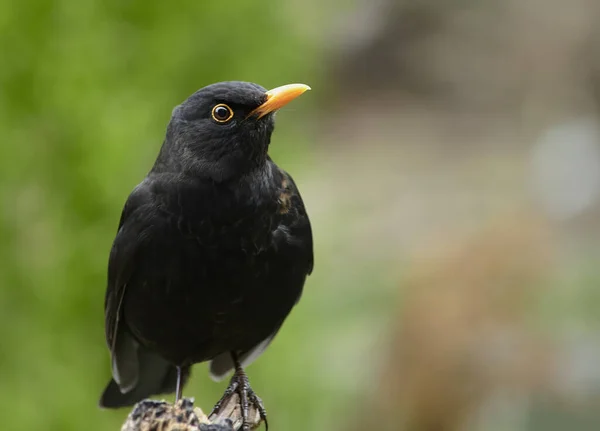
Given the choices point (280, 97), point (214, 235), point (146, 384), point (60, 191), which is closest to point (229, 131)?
point (280, 97)

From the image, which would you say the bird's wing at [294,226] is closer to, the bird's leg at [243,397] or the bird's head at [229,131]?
the bird's head at [229,131]

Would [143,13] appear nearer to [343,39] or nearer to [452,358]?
[452,358]

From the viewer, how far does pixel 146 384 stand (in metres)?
5.02

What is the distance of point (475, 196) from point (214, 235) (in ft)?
37.5

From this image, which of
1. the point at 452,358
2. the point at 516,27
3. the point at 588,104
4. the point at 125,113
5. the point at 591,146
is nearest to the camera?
the point at 125,113

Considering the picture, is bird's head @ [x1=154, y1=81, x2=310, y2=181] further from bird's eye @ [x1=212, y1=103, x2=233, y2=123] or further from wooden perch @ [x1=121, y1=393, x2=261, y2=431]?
wooden perch @ [x1=121, y1=393, x2=261, y2=431]

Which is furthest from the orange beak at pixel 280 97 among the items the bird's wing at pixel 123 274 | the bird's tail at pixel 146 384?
the bird's tail at pixel 146 384

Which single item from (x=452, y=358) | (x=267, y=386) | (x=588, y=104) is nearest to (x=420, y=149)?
Answer: (x=588, y=104)

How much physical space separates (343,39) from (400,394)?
9.91 meters

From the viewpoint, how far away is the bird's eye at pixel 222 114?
13.7 ft

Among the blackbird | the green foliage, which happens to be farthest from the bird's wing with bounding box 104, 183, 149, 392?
the green foliage

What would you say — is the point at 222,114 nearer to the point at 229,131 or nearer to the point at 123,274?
the point at 229,131

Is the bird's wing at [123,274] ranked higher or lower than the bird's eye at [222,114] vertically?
lower

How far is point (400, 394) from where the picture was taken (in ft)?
30.3
